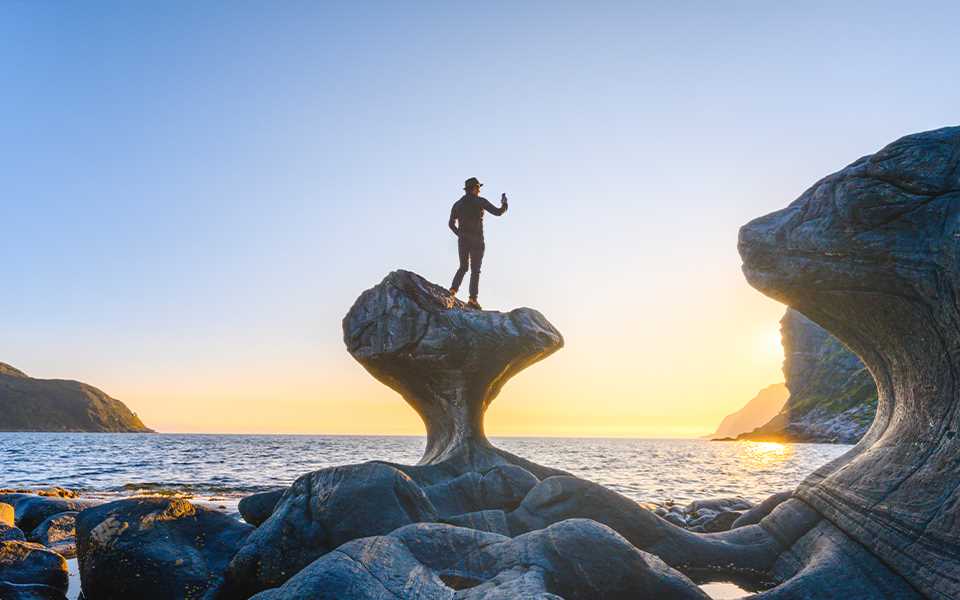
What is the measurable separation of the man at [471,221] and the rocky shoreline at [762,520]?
782 cm

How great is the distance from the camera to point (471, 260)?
1625cm

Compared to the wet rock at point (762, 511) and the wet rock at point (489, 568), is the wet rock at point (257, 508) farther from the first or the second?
the wet rock at point (762, 511)

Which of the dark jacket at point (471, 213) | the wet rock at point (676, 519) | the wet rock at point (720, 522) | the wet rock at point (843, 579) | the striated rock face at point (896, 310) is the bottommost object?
the wet rock at point (676, 519)

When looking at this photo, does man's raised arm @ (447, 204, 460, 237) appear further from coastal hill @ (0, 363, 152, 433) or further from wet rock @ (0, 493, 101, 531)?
coastal hill @ (0, 363, 152, 433)

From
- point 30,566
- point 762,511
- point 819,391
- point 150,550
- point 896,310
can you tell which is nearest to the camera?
point 896,310

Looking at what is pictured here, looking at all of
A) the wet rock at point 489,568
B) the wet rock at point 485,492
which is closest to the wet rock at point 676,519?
the wet rock at point 485,492

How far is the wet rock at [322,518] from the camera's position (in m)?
7.14

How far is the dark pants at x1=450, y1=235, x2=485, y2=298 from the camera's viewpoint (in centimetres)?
1602

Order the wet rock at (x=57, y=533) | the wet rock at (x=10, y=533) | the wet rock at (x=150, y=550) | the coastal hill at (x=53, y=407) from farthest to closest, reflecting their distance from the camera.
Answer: the coastal hill at (x=53, y=407) → the wet rock at (x=57, y=533) → the wet rock at (x=10, y=533) → the wet rock at (x=150, y=550)

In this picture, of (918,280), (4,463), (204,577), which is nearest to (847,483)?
(918,280)

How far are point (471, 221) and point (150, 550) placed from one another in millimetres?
10450

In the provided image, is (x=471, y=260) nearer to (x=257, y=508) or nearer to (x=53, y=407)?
(x=257, y=508)

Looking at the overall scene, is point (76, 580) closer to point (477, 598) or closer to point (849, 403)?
point (477, 598)

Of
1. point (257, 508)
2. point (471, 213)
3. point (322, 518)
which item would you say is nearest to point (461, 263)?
point (471, 213)
